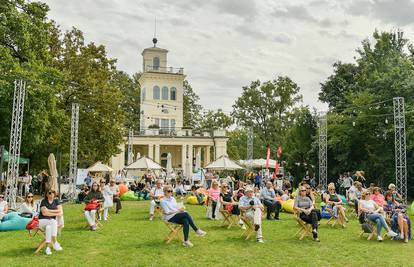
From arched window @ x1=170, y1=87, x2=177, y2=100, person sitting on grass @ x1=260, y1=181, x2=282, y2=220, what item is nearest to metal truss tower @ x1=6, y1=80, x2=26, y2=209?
person sitting on grass @ x1=260, y1=181, x2=282, y2=220

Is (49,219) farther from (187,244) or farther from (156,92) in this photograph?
(156,92)

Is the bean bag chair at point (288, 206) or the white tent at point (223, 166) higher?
the white tent at point (223, 166)

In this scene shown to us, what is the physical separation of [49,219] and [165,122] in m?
44.7

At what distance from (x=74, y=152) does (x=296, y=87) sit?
34.4 m

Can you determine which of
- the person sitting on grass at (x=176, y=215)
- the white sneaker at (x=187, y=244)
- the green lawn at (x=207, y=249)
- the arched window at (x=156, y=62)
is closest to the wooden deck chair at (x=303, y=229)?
the green lawn at (x=207, y=249)

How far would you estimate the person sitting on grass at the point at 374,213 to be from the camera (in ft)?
36.5

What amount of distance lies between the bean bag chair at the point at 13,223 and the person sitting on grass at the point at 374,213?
8715mm

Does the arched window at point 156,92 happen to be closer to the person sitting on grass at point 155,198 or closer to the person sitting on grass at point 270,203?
the person sitting on grass at point 155,198

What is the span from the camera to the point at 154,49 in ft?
181

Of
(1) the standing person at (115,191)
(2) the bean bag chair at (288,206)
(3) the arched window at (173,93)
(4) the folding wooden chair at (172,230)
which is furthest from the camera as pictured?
(3) the arched window at (173,93)

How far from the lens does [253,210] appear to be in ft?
36.7

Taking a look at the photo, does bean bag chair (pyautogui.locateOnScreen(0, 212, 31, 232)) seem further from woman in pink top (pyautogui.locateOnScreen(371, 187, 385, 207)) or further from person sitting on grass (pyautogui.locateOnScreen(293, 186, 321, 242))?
woman in pink top (pyautogui.locateOnScreen(371, 187, 385, 207))

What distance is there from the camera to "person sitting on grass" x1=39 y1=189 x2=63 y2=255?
9070 millimetres

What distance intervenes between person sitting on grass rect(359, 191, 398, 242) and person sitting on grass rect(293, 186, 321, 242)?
1373 mm
